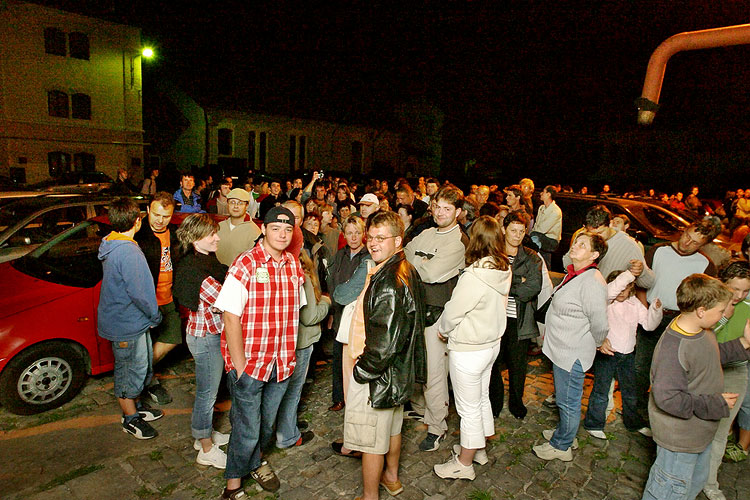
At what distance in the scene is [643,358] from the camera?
4.67 m

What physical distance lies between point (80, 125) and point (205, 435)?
1110 inches

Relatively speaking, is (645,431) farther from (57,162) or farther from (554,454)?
(57,162)

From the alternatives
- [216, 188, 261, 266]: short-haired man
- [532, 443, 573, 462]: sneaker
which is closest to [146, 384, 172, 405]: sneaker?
[216, 188, 261, 266]: short-haired man

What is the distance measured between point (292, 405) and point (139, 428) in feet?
4.63

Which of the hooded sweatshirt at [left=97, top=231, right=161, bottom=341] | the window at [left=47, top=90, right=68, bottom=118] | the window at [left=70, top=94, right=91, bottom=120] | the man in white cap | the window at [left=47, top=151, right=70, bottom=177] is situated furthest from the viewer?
the window at [left=70, top=94, right=91, bottom=120]

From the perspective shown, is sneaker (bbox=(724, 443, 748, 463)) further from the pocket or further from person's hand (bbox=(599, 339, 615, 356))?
the pocket

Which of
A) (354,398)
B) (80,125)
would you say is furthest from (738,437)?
(80,125)

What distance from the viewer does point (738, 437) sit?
172 inches

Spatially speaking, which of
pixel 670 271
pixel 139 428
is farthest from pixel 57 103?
pixel 670 271

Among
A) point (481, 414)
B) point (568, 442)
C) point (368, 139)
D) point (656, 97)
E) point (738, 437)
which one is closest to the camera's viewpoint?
point (481, 414)

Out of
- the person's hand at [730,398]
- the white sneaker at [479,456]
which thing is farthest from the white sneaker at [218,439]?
the person's hand at [730,398]

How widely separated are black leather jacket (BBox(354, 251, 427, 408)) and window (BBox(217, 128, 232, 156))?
3318cm

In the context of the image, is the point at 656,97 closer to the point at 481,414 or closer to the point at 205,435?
the point at 481,414

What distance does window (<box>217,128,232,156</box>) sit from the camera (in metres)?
33.4
